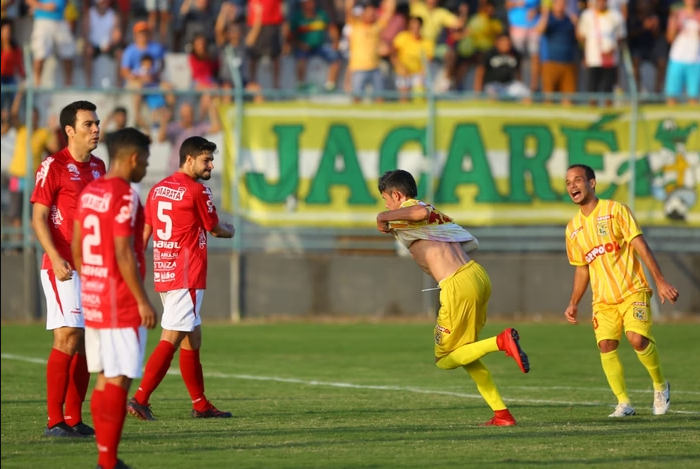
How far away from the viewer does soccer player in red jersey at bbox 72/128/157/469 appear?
7.48 metres

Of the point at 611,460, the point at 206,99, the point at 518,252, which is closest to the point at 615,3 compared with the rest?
the point at 518,252

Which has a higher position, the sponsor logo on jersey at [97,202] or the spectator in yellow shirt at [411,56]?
the spectator in yellow shirt at [411,56]

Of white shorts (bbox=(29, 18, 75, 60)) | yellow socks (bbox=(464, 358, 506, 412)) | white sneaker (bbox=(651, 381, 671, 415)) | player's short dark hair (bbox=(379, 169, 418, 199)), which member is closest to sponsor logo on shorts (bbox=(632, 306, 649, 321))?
white sneaker (bbox=(651, 381, 671, 415))

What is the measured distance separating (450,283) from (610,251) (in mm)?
1971

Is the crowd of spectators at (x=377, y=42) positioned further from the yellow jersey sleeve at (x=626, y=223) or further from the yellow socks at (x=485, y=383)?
the yellow socks at (x=485, y=383)

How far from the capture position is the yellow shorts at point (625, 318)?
1086 centimetres

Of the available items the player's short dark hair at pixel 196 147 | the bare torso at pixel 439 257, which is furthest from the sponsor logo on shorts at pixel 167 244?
the bare torso at pixel 439 257

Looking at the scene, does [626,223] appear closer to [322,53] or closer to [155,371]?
[155,371]

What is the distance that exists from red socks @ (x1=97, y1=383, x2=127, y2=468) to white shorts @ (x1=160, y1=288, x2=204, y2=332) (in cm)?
270

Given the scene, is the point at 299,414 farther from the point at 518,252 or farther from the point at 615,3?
the point at 615,3

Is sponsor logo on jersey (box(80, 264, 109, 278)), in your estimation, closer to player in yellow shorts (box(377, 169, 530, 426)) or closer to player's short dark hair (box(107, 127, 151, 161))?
player's short dark hair (box(107, 127, 151, 161))

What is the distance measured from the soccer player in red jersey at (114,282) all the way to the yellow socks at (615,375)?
4.64m

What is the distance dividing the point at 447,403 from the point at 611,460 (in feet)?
11.9

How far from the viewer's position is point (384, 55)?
24156 mm
